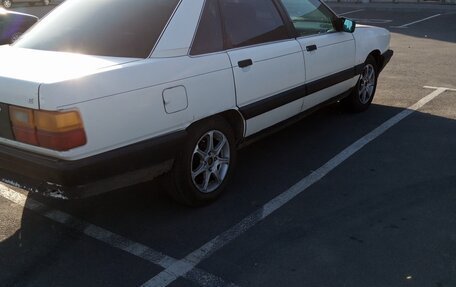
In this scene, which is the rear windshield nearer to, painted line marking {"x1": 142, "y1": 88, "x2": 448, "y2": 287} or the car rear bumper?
the car rear bumper

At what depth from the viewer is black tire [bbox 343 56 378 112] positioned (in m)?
5.77

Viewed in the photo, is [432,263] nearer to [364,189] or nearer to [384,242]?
[384,242]

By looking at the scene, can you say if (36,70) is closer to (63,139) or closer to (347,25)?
(63,139)

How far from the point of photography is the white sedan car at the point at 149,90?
2.83 metres

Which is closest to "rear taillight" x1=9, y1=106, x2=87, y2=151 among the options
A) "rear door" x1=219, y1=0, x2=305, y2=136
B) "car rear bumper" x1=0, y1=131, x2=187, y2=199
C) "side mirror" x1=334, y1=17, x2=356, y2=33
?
"car rear bumper" x1=0, y1=131, x2=187, y2=199

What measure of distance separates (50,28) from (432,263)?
3.17m

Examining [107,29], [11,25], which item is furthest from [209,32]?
[11,25]

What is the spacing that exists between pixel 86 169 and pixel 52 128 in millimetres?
304

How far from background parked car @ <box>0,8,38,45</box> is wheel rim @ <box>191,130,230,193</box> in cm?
Answer: 707

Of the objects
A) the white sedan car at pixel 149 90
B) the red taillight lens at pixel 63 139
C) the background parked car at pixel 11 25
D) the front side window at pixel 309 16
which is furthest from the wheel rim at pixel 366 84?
the background parked car at pixel 11 25

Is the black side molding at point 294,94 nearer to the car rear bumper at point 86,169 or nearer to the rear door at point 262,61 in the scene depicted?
the rear door at point 262,61

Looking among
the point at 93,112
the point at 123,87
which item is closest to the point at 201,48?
the point at 123,87

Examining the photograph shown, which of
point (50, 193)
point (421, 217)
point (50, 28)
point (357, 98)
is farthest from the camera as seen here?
point (357, 98)

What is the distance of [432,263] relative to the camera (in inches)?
115
